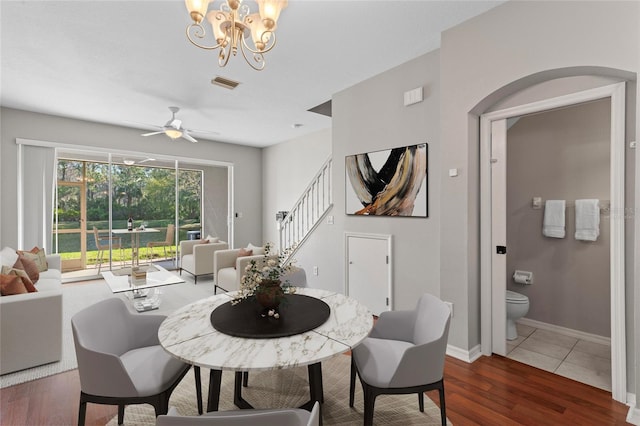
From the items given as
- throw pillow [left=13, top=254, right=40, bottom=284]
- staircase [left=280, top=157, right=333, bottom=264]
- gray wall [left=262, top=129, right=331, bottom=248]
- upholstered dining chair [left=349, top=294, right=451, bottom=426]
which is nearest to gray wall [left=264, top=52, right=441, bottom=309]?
A: staircase [left=280, top=157, right=333, bottom=264]

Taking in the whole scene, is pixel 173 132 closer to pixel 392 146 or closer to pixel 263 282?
pixel 392 146

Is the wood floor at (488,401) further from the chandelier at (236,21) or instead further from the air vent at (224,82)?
the air vent at (224,82)

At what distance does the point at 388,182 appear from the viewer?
11.2 feet

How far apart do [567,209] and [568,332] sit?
132cm

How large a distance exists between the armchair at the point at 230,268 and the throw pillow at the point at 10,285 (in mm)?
2189

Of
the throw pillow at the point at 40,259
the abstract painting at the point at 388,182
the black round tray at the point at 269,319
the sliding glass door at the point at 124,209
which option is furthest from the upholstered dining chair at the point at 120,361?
the sliding glass door at the point at 124,209

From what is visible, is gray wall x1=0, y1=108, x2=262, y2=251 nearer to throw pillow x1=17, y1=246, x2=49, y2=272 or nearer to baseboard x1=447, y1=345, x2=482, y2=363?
throw pillow x1=17, y1=246, x2=49, y2=272

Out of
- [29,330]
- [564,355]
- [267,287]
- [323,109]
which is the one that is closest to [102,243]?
[29,330]

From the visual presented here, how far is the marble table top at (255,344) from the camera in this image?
1.28 metres

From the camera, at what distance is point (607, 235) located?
2.96 metres

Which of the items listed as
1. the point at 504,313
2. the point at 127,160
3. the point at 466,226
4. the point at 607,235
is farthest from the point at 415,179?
the point at 127,160

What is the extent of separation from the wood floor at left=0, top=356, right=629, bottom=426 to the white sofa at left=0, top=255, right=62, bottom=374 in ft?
0.86

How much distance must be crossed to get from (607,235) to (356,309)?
2.87 meters

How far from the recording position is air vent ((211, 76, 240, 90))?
358 cm
